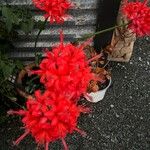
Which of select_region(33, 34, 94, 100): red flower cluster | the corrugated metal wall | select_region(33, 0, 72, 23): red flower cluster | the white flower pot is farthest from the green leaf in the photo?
the white flower pot

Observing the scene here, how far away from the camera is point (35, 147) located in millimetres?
2924

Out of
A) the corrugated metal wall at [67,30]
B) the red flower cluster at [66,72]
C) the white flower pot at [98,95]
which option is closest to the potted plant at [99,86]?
the white flower pot at [98,95]

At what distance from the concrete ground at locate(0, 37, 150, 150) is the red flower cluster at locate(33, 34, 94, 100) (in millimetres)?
1255

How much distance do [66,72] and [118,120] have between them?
1552mm

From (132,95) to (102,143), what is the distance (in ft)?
1.90

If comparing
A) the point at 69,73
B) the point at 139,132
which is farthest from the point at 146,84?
the point at 69,73

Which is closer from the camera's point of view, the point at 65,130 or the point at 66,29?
the point at 65,130

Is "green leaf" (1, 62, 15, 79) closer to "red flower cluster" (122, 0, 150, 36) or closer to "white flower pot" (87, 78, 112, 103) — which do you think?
"red flower cluster" (122, 0, 150, 36)

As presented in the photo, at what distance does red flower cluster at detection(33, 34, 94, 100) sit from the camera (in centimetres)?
171

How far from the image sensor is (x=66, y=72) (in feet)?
5.65

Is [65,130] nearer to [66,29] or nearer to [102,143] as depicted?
[102,143]

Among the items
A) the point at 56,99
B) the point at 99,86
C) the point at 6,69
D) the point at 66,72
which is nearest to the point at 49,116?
the point at 56,99

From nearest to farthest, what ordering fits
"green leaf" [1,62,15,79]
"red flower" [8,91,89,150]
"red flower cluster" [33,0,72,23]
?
"red flower" [8,91,89,150], "red flower cluster" [33,0,72,23], "green leaf" [1,62,15,79]

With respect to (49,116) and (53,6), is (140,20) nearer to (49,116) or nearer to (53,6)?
(53,6)
